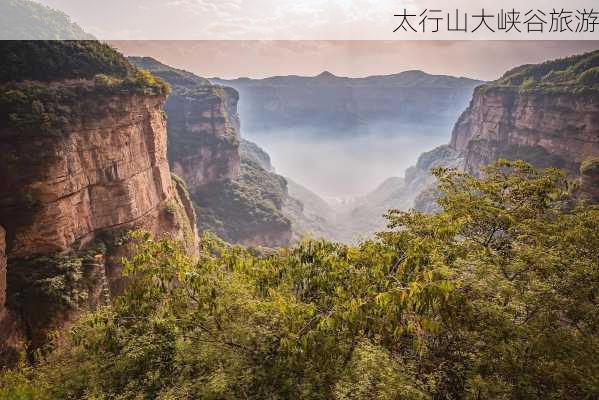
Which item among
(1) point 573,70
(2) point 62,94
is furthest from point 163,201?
(1) point 573,70

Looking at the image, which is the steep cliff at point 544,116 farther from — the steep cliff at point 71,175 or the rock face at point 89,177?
the steep cliff at point 71,175

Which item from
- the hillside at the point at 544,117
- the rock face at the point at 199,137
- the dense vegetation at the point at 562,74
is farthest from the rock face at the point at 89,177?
the dense vegetation at the point at 562,74

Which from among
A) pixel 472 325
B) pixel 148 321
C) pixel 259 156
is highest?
pixel 472 325

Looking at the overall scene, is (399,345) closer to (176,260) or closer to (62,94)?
(176,260)

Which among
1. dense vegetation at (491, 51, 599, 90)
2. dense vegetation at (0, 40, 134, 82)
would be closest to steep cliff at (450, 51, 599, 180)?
dense vegetation at (491, 51, 599, 90)

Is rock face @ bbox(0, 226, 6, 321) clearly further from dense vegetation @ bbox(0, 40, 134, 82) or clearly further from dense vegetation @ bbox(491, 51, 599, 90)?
dense vegetation @ bbox(491, 51, 599, 90)

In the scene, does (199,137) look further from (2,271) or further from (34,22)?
(2,271)
